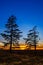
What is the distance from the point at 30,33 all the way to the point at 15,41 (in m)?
12.9

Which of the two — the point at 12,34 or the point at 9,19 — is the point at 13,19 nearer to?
the point at 9,19

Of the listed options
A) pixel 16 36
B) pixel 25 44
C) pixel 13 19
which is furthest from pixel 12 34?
pixel 25 44

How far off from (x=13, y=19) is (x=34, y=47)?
46.0 feet

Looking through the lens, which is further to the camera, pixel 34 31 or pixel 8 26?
pixel 34 31

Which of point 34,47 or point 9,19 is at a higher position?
point 9,19

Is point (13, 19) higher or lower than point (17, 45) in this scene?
higher

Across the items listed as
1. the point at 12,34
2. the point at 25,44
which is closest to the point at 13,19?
the point at 12,34

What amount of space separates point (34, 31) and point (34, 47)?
6024 millimetres

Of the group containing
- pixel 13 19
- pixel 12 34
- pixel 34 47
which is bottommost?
pixel 34 47

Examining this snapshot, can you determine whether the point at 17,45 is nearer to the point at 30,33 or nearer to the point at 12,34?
the point at 12,34

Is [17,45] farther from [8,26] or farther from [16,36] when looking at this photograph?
[8,26]

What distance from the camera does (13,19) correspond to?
5312 cm

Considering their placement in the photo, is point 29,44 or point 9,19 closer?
point 9,19

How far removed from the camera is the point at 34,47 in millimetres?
60969
